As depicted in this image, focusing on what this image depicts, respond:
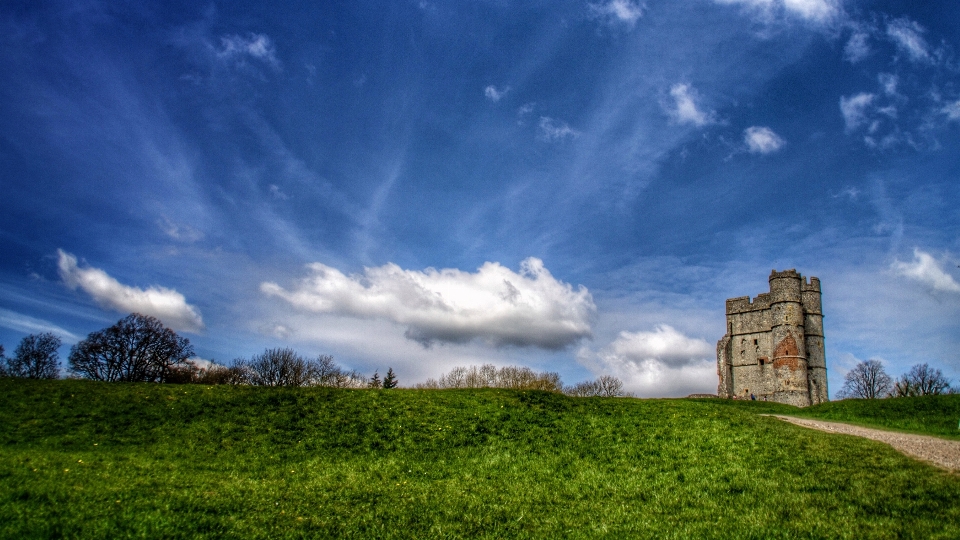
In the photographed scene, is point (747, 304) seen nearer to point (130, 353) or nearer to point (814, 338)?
point (814, 338)

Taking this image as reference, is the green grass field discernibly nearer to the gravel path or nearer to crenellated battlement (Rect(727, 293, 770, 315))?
the gravel path

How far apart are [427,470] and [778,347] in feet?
196

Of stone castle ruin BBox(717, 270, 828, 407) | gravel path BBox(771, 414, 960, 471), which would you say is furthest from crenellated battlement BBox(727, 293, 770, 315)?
gravel path BBox(771, 414, 960, 471)

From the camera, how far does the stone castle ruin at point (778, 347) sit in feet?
206

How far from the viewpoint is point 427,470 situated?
18219 millimetres

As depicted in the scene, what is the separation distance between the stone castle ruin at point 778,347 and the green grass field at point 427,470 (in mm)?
43595

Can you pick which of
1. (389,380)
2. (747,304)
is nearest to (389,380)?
(389,380)

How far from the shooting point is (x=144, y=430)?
22.1m

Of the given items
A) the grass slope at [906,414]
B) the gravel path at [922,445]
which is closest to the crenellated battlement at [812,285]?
the grass slope at [906,414]

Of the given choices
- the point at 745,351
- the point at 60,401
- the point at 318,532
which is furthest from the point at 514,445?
the point at 745,351

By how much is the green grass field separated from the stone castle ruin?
4359 centimetres

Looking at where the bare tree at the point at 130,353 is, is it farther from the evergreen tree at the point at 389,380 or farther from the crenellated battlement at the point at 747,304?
the crenellated battlement at the point at 747,304

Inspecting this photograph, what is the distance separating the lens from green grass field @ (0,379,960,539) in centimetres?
1166

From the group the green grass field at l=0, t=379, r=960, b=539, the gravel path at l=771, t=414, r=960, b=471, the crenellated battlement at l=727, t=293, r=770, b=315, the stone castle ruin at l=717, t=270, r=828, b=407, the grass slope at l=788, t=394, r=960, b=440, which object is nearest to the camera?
the green grass field at l=0, t=379, r=960, b=539
